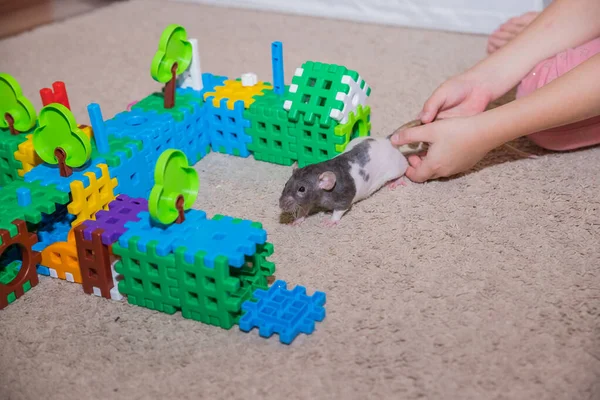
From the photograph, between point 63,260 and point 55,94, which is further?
point 55,94

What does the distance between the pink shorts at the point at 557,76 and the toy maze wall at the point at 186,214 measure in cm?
35

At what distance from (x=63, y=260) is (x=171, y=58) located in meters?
0.48

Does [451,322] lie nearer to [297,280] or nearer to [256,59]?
[297,280]

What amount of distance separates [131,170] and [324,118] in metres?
0.37

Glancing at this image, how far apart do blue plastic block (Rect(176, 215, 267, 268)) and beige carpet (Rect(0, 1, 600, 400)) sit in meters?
0.12

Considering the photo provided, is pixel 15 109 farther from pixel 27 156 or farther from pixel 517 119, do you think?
pixel 517 119

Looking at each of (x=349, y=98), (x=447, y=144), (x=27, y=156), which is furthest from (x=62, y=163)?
(x=447, y=144)

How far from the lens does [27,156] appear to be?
123cm

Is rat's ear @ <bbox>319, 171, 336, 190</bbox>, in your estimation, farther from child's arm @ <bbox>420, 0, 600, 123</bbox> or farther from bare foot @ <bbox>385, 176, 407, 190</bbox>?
child's arm @ <bbox>420, 0, 600, 123</bbox>

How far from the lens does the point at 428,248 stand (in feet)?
3.75

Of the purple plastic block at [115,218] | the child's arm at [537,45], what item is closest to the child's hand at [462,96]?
the child's arm at [537,45]

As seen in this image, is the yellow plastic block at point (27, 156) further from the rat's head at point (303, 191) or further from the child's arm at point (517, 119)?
the child's arm at point (517, 119)

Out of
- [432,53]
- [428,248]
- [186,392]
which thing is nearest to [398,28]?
[432,53]

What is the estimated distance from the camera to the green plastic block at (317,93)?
129cm
